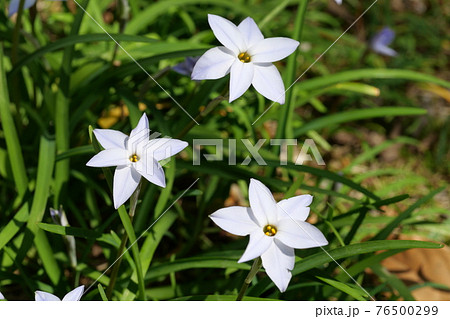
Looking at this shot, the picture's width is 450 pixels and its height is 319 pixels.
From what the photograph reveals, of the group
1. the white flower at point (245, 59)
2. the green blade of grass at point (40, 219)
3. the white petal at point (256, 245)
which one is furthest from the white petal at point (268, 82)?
the green blade of grass at point (40, 219)

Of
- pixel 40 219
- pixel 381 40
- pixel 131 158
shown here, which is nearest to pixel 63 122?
pixel 40 219

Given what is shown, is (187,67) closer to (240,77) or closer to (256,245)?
(240,77)

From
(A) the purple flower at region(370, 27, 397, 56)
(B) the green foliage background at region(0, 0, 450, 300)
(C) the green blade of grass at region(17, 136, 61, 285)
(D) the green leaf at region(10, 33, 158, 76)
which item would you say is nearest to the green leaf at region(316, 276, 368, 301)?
(B) the green foliage background at region(0, 0, 450, 300)

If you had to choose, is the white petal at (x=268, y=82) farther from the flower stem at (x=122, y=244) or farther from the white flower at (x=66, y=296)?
the white flower at (x=66, y=296)

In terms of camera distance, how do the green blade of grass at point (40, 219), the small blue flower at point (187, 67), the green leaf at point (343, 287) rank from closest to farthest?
the green leaf at point (343, 287), the green blade of grass at point (40, 219), the small blue flower at point (187, 67)
